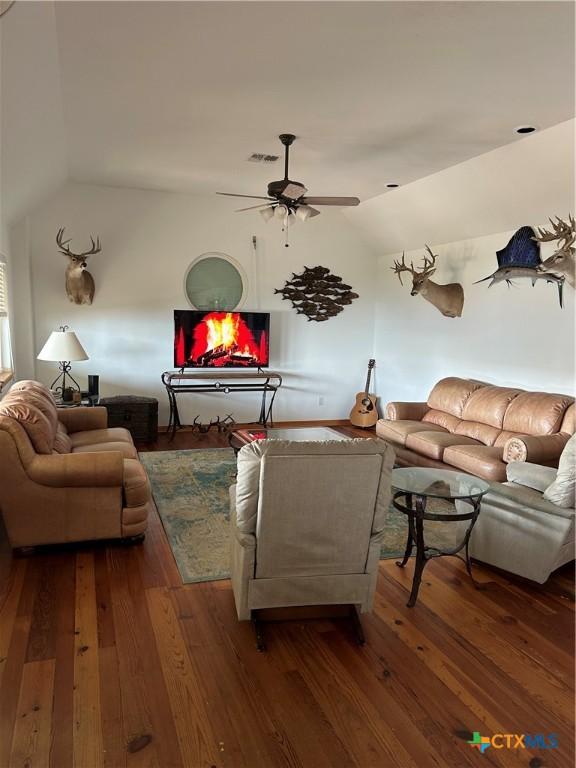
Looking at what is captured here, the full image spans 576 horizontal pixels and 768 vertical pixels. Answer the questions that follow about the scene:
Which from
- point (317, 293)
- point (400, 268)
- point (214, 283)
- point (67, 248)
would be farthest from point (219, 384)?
point (400, 268)

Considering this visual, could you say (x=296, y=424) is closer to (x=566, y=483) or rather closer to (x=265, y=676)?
(x=566, y=483)

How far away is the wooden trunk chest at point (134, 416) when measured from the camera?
6.03 m

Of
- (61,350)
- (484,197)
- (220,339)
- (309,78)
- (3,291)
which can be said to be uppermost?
(309,78)

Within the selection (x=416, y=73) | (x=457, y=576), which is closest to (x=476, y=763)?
(x=457, y=576)

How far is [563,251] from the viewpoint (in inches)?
171

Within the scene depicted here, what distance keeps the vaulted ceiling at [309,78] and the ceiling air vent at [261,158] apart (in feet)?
0.24

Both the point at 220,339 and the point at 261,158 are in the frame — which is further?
the point at 220,339

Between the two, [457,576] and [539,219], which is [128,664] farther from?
[539,219]

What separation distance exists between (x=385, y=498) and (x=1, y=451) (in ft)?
7.55

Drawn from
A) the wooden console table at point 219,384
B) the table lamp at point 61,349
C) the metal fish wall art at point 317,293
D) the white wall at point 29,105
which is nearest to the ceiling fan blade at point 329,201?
the white wall at point 29,105

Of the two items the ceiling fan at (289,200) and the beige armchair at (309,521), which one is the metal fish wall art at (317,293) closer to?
the ceiling fan at (289,200)

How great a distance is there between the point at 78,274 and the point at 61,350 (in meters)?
1.25

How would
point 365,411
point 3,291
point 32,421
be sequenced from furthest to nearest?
point 365,411 → point 3,291 → point 32,421

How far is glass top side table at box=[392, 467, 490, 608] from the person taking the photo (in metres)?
2.90
